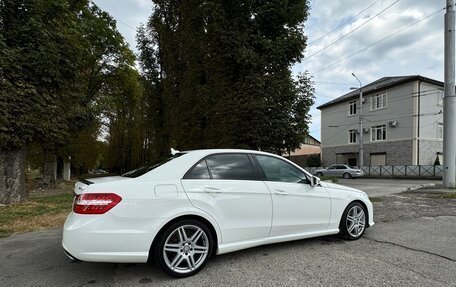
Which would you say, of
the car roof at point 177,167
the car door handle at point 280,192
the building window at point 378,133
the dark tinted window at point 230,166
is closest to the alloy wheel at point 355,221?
the car door handle at point 280,192

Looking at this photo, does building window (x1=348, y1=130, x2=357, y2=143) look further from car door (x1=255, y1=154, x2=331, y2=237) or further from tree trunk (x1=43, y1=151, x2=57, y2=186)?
car door (x1=255, y1=154, x2=331, y2=237)

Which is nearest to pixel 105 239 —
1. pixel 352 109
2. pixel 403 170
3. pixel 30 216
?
pixel 30 216

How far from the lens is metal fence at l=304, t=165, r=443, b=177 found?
84.6 ft

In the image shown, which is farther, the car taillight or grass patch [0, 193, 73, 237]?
grass patch [0, 193, 73, 237]

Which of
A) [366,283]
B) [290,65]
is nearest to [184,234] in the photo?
[366,283]

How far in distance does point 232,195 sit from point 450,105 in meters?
13.7

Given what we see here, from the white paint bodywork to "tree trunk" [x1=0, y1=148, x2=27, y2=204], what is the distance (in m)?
7.45

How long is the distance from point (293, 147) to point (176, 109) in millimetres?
9026

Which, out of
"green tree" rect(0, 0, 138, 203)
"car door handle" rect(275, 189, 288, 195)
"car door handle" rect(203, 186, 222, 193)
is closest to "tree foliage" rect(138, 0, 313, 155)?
"green tree" rect(0, 0, 138, 203)

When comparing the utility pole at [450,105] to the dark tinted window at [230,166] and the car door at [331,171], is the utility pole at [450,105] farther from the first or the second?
the car door at [331,171]

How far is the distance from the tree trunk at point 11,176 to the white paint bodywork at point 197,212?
745 centimetres

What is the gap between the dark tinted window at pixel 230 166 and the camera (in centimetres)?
398

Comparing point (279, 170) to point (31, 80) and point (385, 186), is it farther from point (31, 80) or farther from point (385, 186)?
point (385, 186)

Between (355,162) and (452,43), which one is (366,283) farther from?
(355,162)
